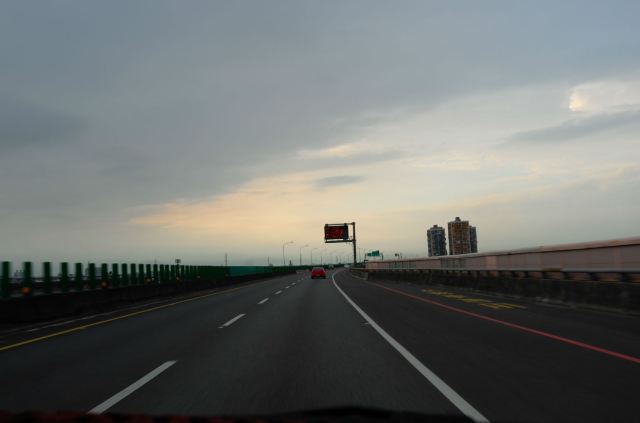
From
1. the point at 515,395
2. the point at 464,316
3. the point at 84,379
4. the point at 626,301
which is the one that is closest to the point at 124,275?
the point at 464,316

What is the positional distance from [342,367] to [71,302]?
1388cm

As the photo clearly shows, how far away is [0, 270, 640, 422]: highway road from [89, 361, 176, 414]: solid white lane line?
21 mm

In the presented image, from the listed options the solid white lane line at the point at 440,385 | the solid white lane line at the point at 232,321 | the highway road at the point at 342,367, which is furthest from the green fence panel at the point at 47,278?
the solid white lane line at the point at 440,385

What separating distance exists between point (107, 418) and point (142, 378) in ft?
14.4

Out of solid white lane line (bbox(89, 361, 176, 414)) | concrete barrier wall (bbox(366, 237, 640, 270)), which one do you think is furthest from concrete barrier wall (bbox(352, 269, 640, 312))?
solid white lane line (bbox(89, 361, 176, 414))

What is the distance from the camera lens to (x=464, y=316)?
524 inches

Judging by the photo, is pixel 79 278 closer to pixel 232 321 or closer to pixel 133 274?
pixel 133 274

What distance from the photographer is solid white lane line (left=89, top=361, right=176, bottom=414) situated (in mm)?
5132

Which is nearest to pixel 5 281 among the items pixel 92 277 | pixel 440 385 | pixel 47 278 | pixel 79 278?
pixel 47 278

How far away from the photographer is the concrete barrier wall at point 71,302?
14.6m

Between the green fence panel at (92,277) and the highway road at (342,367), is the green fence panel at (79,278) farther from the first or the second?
the highway road at (342,367)

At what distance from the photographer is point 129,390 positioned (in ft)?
19.5

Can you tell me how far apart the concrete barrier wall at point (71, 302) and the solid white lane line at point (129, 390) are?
941 cm

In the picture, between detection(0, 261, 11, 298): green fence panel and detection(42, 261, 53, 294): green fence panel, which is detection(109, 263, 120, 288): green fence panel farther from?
detection(0, 261, 11, 298): green fence panel
